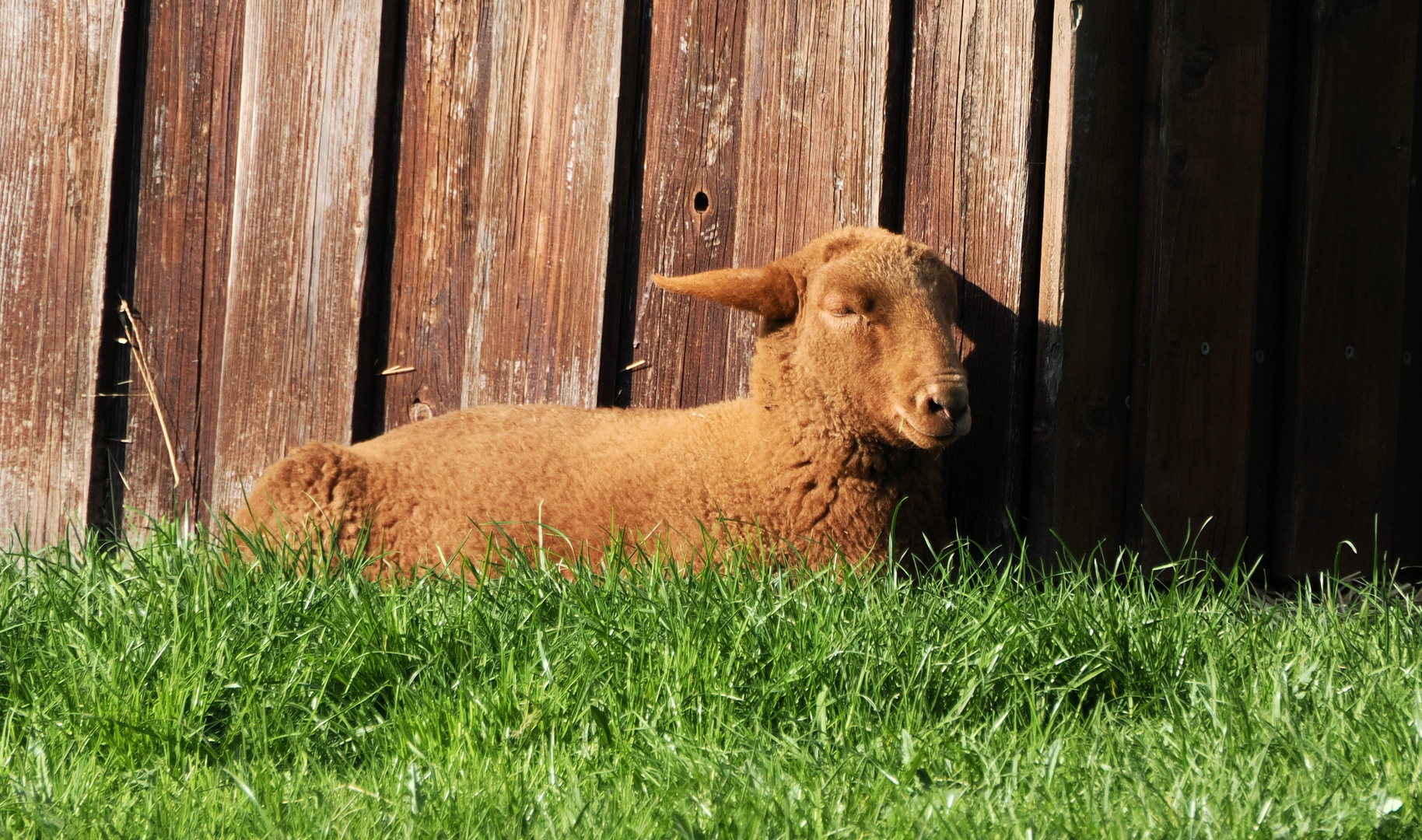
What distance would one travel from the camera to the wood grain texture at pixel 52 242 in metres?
4.38

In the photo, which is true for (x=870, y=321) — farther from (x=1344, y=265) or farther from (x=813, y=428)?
(x=1344, y=265)

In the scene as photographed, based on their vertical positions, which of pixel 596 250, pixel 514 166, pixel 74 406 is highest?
pixel 514 166

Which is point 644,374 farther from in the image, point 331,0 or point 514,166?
point 331,0

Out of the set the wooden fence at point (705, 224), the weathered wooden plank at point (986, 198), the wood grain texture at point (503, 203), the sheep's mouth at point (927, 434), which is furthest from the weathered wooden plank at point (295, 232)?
the sheep's mouth at point (927, 434)

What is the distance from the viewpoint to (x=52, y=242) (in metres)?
4.45

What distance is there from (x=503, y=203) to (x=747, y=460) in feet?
4.30

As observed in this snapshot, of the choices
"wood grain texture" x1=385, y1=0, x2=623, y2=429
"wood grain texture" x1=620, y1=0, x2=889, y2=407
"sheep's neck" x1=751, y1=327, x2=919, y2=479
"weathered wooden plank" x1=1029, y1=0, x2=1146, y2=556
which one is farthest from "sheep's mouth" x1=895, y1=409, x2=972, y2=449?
"wood grain texture" x1=385, y1=0, x2=623, y2=429

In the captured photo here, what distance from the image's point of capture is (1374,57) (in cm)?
405

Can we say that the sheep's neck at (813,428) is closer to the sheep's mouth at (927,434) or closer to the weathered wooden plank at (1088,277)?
the sheep's mouth at (927,434)

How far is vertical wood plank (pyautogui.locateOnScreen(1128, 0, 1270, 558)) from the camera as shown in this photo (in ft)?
11.7

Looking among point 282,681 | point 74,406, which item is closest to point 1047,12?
point 282,681

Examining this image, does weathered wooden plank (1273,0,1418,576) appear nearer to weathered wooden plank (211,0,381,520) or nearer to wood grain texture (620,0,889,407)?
wood grain texture (620,0,889,407)

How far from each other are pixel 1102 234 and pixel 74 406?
3.58m

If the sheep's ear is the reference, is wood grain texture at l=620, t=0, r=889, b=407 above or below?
above
